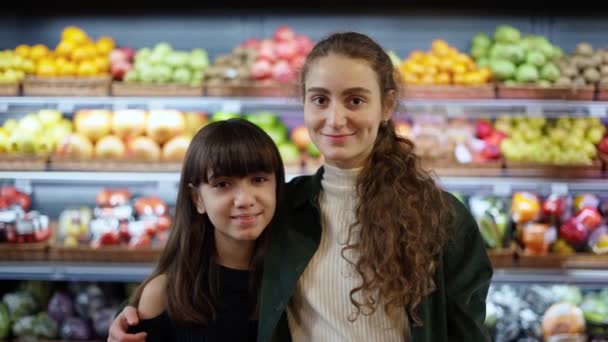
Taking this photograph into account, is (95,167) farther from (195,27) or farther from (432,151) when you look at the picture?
(432,151)

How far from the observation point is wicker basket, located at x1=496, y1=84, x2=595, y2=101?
11.8ft

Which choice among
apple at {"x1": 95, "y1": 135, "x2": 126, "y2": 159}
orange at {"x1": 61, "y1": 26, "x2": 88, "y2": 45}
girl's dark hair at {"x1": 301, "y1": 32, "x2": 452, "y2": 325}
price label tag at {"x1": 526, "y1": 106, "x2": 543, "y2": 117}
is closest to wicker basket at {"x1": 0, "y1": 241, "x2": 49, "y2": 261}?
apple at {"x1": 95, "y1": 135, "x2": 126, "y2": 159}

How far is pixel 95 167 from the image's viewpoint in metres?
3.67

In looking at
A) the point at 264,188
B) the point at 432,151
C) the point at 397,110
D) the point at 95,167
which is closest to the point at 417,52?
the point at 432,151

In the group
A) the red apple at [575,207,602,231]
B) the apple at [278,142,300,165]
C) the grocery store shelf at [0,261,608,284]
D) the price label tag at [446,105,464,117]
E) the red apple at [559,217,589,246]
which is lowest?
the grocery store shelf at [0,261,608,284]

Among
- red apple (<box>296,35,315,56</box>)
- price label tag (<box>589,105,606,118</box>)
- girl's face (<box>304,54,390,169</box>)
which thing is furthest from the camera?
red apple (<box>296,35,315,56</box>)

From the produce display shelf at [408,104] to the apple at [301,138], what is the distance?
174 millimetres

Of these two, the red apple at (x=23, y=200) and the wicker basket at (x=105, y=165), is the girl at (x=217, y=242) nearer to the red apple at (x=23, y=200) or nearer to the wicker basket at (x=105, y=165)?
the wicker basket at (x=105, y=165)

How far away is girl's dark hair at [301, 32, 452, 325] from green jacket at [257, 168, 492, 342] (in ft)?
0.11

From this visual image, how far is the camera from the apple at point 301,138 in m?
3.79

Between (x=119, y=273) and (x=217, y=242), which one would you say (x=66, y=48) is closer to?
(x=119, y=273)

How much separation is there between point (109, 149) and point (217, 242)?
1932mm

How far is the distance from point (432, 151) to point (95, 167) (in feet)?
5.51

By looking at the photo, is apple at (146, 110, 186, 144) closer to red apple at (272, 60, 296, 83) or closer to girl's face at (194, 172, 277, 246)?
red apple at (272, 60, 296, 83)
